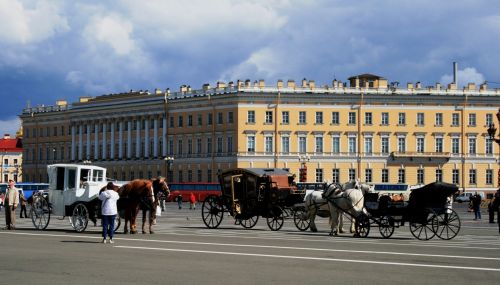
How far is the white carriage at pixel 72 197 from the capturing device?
25.4m

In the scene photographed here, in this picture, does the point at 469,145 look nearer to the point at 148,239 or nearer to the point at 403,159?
the point at 403,159

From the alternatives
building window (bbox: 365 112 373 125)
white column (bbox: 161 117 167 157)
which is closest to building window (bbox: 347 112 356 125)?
building window (bbox: 365 112 373 125)

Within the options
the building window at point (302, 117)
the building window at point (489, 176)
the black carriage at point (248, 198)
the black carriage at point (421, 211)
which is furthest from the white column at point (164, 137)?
the black carriage at point (421, 211)

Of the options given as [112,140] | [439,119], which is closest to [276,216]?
[439,119]

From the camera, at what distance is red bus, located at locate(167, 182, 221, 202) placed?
275 feet

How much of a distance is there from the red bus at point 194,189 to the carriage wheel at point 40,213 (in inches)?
2202

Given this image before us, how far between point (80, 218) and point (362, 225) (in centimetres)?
776

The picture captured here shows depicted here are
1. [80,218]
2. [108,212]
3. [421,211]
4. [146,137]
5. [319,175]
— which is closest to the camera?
[108,212]

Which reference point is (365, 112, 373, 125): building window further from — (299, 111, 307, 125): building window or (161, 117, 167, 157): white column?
(161, 117, 167, 157): white column

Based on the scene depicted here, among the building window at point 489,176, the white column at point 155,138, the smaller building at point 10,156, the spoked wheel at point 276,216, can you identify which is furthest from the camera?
the smaller building at point 10,156

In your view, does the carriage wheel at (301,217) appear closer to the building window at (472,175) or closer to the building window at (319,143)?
the building window at (319,143)

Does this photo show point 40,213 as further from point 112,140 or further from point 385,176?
point 112,140

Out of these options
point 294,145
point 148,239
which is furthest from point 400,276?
point 294,145

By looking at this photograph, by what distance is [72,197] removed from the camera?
25828mm
